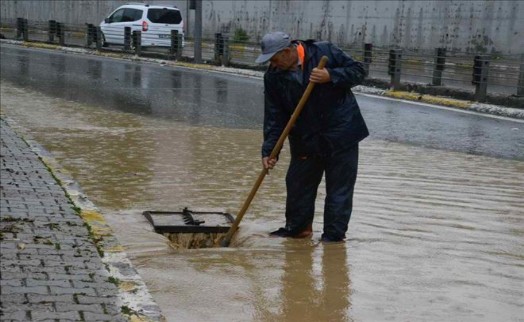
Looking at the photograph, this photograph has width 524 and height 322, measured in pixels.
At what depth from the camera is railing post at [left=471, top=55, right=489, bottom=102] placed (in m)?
15.6

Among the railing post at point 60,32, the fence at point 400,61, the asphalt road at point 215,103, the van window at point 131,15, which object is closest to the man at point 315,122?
the asphalt road at point 215,103

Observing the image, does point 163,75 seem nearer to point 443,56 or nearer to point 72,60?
point 72,60

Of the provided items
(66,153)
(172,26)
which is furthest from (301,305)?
(172,26)

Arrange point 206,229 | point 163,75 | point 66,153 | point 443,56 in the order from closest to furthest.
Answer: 1. point 206,229
2. point 66,153
3. point 443,56
4. point 163,75

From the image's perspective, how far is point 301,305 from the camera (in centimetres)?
465

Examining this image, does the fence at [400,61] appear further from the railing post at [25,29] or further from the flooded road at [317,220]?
the flooded road at [317,220]

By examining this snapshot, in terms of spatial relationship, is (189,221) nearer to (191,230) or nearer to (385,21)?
(191,230)

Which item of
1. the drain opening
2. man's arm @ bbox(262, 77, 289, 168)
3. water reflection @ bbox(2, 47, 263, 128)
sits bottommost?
water reflection @ bbox(2, 47, 263, 128)

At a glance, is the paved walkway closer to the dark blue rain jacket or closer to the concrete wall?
the dark blue rain jacket

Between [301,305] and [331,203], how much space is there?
1.34 meters

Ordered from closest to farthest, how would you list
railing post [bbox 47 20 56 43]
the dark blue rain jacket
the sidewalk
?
the sidewalk < the dark blue rain jacket < railing post [bbox 47 20 56 43]

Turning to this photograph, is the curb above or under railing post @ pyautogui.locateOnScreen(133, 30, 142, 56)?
under

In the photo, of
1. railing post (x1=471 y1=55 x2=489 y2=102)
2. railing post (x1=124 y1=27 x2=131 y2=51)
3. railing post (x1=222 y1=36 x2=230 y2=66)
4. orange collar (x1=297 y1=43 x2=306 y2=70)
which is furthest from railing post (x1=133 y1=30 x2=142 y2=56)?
orange collar (x1=297 y1=43 x2=306 y2=70)

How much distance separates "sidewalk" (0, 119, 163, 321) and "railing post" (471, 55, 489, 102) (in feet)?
33.8
